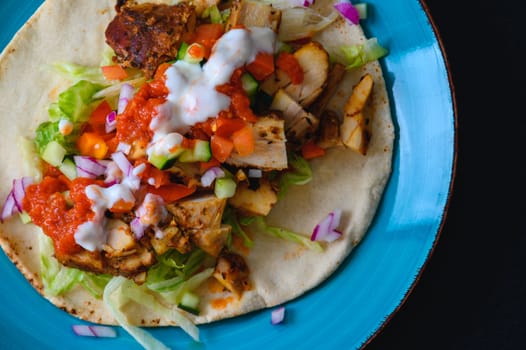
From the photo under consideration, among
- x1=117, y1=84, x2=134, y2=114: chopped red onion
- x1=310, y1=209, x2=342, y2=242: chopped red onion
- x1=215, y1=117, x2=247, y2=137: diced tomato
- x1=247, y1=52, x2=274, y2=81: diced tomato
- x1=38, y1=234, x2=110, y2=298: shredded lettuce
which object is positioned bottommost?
x1=38, y1=234, x2=110, y2=298: shredded lettuce

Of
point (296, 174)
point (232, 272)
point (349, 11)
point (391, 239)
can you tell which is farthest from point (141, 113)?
point (391, 239)

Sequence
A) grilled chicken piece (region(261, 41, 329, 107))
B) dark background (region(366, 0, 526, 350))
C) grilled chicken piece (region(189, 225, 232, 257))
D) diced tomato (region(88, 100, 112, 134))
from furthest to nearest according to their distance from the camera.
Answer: dark background (region(366, 0, 526, 350)), diced tomato (region(88, 100, 112, 134)), grilled chicken piece (region(261, 41, 329, 107)), grilled chicken piece (region(189, 225, 232, 257))

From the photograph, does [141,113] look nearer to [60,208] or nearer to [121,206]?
[121,206]

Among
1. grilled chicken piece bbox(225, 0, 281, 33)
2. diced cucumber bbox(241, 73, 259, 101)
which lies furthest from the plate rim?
diced cucumber bbox(241, 73, 259, 101)

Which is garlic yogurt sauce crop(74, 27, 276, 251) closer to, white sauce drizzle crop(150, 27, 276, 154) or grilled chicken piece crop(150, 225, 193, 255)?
white sauce drizzle crop(150, 27, 276, 154)

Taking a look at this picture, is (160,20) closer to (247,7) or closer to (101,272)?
(247,7)
